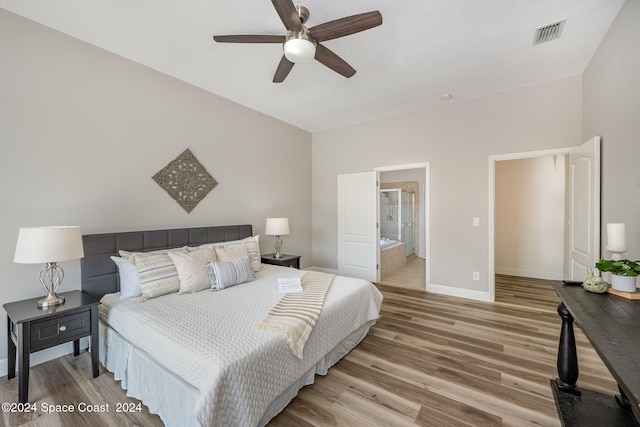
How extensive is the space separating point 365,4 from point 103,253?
315 cm

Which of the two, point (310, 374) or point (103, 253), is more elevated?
point (103, 253)

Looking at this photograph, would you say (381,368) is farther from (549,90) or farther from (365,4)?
(549,90)

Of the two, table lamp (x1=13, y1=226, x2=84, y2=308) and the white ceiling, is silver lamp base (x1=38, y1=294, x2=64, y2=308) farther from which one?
the white ceiling

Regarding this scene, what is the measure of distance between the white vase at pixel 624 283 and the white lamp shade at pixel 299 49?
2.42 m

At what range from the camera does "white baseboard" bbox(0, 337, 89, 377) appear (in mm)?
2069

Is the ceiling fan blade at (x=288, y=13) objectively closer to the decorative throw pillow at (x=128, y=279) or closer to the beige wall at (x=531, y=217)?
the decorative throw pillow at (x=128, y=279)

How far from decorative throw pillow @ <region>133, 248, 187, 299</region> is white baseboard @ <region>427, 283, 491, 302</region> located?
3.55m

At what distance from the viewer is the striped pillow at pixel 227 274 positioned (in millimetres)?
2506

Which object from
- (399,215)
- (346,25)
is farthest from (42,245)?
(399,215)

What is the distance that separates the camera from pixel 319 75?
3053mm

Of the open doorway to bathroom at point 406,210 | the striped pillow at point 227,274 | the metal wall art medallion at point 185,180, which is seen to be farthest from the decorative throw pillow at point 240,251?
the open doorway to bathroom at point 406,210

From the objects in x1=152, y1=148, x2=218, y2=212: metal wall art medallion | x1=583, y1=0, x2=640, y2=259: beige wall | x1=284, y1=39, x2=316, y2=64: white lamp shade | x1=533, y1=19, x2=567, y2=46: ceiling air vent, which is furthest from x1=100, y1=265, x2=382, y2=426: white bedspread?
x1=533, y1=19, x2=567, y2=46: ceiling air vent

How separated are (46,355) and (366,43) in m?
3.98

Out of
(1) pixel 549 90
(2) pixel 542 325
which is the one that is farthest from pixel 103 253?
(1) pixel 549 90
